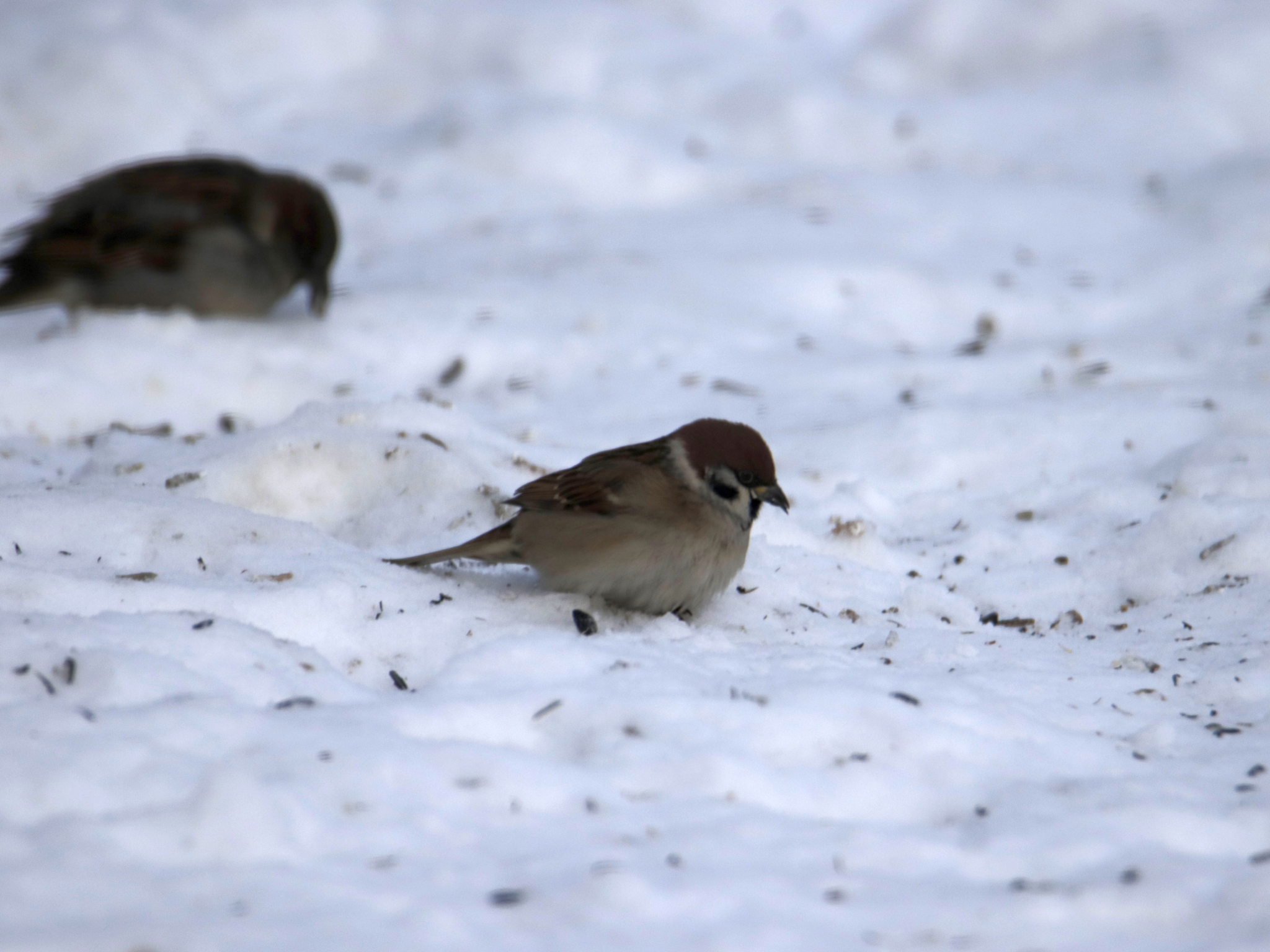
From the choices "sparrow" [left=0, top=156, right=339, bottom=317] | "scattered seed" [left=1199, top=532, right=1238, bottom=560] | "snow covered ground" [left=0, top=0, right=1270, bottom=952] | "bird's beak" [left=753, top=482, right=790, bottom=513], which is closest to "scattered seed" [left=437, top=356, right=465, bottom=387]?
"snow covered ground" [left=0, top=0, right=1270, bottom=952]

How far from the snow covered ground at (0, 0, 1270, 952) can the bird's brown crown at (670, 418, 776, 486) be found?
1.28ft

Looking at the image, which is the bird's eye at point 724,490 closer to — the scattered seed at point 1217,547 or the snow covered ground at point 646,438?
the snow covered ground at point 646,438

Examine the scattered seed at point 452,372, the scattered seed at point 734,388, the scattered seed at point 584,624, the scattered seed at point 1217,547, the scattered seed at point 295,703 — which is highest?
the scattered seed at point 295,703

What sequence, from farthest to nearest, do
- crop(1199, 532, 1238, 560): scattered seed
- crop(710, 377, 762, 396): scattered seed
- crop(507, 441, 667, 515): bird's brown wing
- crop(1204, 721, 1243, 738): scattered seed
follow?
1. crop(710, 377, 762, 396): scattered seed
2. crop(1199, 532, 1238, 560): scattered seed
3. crop(507, 441, 667, 515): bird's brown wing
4. crop(1204, 721, 1243, 738): scattered seed

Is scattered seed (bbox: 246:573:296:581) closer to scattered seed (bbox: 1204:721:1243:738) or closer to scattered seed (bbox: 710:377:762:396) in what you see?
scattered seed (bbox: 1204:721:1243:738)

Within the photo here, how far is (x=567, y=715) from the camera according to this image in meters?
2.20

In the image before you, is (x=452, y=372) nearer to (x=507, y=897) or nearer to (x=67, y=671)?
(x=67, y=671)

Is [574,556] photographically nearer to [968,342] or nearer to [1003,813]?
[1003,813]

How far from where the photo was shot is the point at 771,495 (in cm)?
296

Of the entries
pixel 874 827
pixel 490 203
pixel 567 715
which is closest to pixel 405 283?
pixel 490 203

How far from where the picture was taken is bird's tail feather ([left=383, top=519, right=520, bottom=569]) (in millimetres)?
2947

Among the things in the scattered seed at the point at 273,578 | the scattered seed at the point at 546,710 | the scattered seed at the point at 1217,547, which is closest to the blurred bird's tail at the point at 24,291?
the scattered seed at the point at 273,578

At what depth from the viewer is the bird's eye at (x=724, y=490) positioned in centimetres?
292

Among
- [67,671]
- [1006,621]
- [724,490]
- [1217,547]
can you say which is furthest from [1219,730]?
[67,671]
